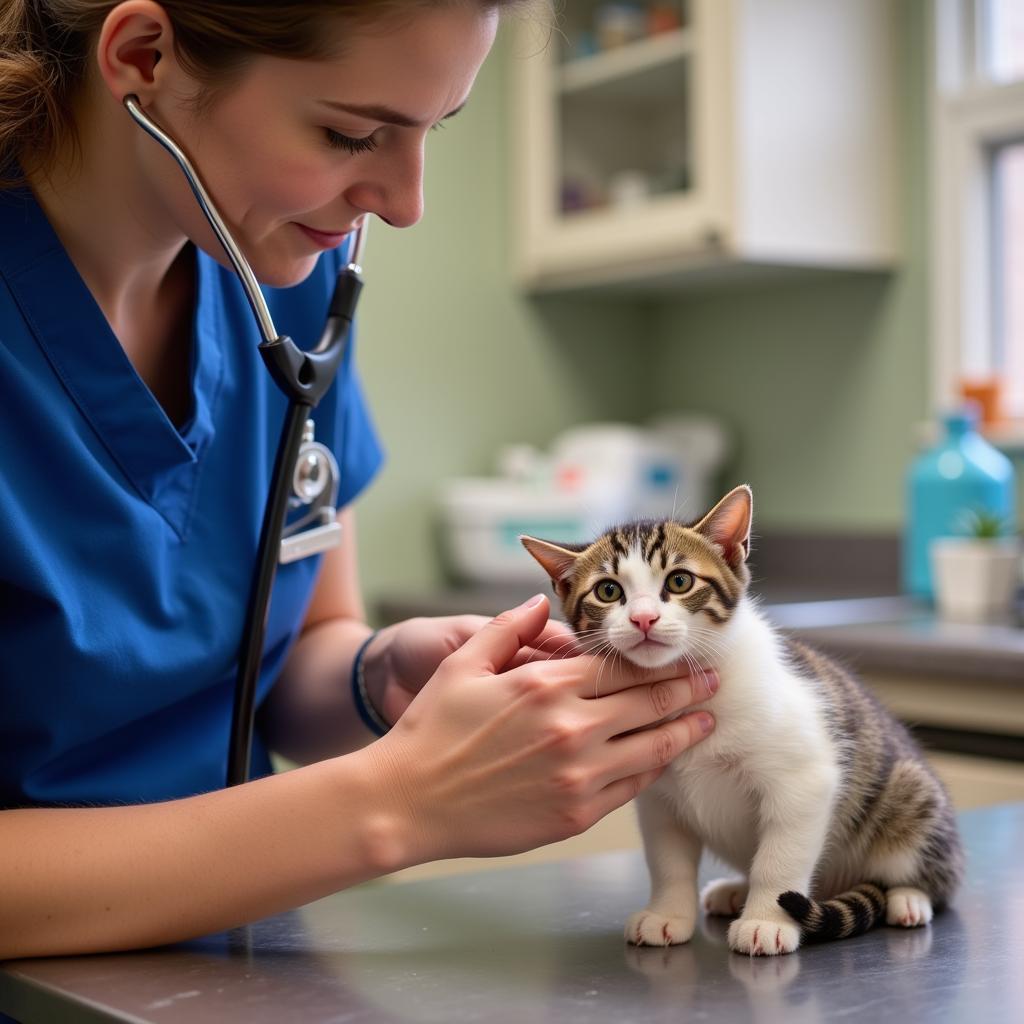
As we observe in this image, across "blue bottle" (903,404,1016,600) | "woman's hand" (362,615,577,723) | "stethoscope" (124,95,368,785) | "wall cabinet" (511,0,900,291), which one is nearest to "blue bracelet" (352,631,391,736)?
"woman's hand" (362,615,577,723)

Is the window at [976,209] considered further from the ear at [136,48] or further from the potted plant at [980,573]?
the ear at [136,48]

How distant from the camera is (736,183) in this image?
253cm

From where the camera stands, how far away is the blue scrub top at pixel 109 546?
940 millimetres

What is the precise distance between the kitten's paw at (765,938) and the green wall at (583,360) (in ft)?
6.73

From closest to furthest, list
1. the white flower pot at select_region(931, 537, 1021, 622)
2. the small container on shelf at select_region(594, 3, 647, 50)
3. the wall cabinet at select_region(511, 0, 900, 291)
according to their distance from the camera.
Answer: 1. the white flower pot at select_region(931, 537, 1021, 622)
2. the wall cabinet at select_region(511, 0, 900, 291)
3. the small container on shelf at select_region(594, 3, 647, 50)

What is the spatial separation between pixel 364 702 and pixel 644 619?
39cm

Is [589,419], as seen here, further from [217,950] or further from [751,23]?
[217,950]

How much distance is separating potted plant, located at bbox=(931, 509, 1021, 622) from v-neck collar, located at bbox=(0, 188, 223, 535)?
57.2 inches

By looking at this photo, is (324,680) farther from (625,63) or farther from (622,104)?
(622,104)

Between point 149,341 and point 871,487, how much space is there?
1.99 m

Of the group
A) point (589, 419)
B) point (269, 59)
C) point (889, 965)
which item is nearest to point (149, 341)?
point (269, 59)

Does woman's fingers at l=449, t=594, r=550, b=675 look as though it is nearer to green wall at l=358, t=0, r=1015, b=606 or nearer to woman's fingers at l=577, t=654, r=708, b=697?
woman's fingers at l=577, t=654, r=708, b=697

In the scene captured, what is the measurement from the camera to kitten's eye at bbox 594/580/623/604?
92 centimetres

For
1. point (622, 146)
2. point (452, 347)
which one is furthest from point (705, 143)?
point (452, 347)
